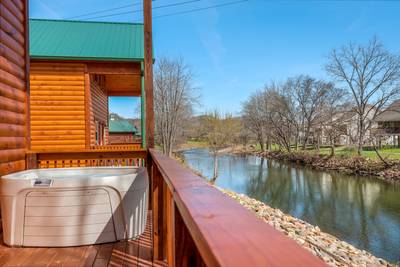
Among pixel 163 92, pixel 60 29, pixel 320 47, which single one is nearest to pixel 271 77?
pixel 320 47

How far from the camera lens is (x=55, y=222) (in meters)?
2.62

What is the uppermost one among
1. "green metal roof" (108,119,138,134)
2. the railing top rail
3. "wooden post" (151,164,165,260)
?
"green metal roof" (108,119,138,134)

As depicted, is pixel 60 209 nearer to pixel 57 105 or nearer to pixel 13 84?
pixel 13 84

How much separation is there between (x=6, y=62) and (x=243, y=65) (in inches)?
1058

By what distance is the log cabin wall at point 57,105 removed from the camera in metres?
7.17

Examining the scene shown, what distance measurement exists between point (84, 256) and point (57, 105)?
5713 mm

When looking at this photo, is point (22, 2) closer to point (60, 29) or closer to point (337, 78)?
point (60, 29)

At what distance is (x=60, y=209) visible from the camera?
103 inches

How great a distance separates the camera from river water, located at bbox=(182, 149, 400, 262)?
25.2 ft

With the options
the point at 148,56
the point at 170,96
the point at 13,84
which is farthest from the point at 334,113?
the point at 13,84

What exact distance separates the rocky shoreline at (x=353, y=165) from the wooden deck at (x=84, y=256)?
15.1m

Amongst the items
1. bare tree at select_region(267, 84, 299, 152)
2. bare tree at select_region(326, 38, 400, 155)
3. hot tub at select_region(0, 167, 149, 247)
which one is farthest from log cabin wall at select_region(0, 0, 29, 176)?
bare tree at select_region(267, 84, 299, 152)

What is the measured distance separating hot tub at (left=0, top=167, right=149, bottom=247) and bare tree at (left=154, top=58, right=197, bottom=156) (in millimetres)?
19217

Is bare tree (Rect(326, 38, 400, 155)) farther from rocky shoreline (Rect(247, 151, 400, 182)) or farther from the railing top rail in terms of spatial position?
the railing top rail
